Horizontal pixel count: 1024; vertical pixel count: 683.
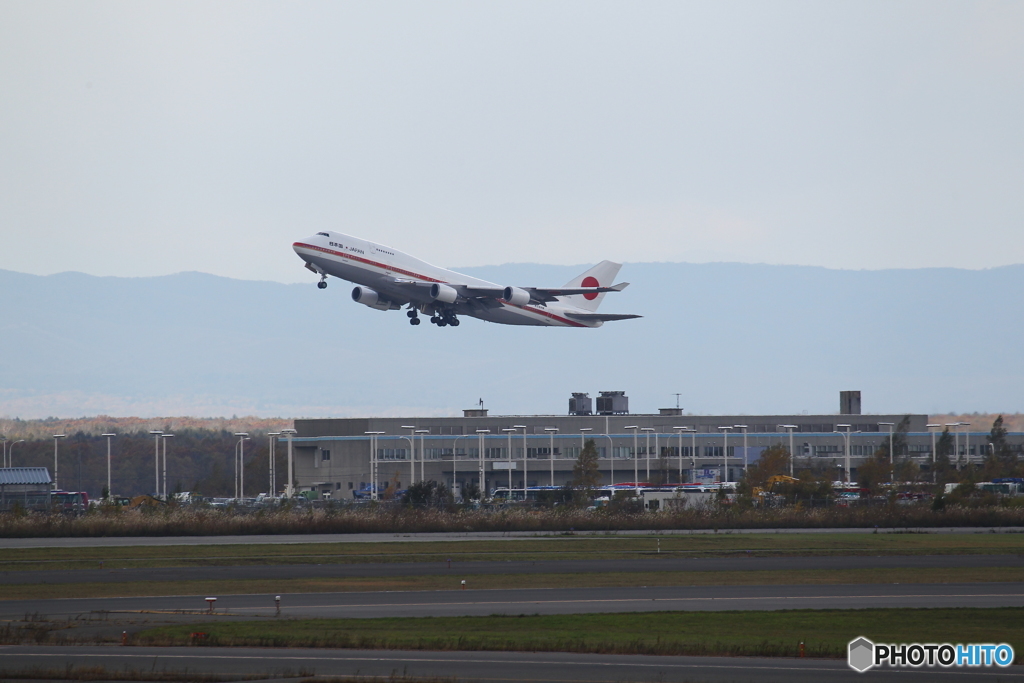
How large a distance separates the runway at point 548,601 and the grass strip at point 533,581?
108 cm

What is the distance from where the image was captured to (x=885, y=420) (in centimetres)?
11025

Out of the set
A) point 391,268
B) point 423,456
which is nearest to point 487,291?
point 391,268

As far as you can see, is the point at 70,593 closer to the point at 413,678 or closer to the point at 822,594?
the point at 413,678

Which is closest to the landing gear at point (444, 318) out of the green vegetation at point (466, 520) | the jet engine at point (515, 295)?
the jet engine at point (515, 295)

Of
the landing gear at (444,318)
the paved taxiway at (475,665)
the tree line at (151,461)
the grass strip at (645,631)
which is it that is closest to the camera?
the paved taxiway at (475,665)

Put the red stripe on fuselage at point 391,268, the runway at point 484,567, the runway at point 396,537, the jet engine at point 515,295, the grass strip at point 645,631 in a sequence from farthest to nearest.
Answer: the jet engine at point 515,295, the red stripe on fuselage at point 391,268, the runway at point 396,537, the runway at point 484,567, the grass strip at point 645,631

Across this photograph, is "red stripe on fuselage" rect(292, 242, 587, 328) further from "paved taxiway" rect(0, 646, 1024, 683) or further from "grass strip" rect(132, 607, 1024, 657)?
"paved taxiway" rect(0, 646, 1024, 683)

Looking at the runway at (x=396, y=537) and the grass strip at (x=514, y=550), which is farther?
the runway at (x=396, y=537)

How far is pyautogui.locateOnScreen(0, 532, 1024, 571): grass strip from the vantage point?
4162cm

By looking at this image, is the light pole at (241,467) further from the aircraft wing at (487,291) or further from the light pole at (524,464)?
the aircraft wing at (487,291)

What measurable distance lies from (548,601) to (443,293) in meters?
37.0

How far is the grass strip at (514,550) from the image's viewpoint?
41625mm

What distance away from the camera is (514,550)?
45.3 m

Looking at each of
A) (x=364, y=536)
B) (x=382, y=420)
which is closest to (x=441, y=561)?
(x=364, y=536)
